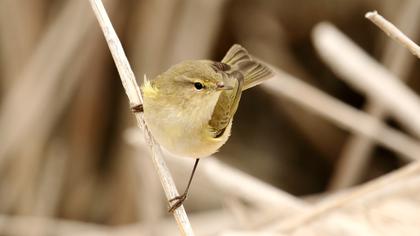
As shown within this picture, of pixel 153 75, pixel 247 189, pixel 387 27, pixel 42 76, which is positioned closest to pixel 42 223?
pixel 42 76

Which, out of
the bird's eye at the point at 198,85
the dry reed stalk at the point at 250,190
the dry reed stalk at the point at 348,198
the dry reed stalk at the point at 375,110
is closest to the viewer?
the bird's eye at the point at 198,85

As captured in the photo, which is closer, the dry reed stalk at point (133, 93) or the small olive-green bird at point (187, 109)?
the dry reed stalk at point (133, 93)

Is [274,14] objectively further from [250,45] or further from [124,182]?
[124,182]

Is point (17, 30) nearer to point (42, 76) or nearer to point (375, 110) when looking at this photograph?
point (42, 76)

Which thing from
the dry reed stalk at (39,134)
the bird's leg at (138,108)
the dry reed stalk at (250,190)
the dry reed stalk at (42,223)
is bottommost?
the dry reed stalk at (250,190)

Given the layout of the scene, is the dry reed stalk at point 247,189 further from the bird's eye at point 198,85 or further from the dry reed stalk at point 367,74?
the bird's eye at point 198,85

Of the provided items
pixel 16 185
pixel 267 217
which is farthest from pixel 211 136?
pixel 16 185

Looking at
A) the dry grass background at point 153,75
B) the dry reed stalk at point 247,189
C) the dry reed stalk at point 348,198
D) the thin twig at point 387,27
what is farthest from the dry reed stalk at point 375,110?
the thin twig at point 387,27

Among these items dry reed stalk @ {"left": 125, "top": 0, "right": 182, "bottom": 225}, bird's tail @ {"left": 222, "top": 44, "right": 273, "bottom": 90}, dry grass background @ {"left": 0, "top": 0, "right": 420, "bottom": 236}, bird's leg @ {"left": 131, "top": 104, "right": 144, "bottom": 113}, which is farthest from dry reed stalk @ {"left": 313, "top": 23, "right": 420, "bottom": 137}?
bird's leg @ {"left": 131, "top": 104, "right": 144, "bottom": 113}
